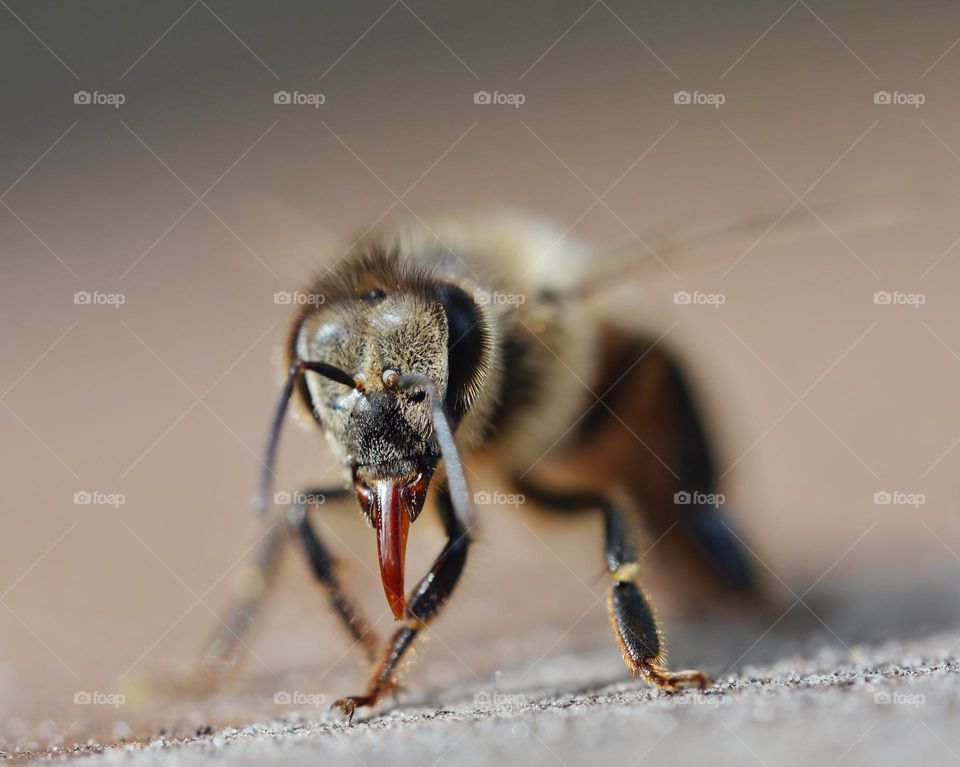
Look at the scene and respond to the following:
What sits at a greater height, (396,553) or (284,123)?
(284,123)

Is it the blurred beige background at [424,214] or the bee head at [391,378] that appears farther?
the blurred beige background at [424,214]

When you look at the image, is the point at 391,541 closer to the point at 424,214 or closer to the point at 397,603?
the point at 397,603

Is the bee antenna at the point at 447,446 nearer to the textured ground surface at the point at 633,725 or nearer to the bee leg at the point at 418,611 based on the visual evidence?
the bee leg at the point at 418,611

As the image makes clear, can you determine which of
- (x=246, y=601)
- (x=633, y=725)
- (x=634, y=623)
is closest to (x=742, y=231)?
(x=634, y=623)

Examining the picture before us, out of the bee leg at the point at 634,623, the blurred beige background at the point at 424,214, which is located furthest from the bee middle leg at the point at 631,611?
the blurred beige background at the point at 424,214

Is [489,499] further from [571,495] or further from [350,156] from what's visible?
[350,156]

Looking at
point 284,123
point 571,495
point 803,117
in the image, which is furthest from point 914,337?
point 284,123

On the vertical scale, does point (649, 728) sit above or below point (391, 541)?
below

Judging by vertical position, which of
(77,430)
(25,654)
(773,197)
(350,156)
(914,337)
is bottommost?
(25,654)
